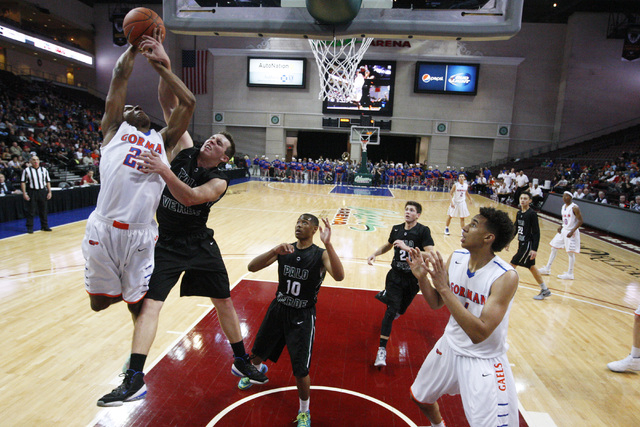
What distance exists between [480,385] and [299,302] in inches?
57.6

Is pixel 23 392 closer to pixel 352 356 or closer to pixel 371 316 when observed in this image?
pixel 352 356

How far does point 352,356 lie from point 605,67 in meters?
33.3

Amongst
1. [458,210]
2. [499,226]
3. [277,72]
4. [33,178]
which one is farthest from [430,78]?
[499,226]

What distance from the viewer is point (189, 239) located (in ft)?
10.6

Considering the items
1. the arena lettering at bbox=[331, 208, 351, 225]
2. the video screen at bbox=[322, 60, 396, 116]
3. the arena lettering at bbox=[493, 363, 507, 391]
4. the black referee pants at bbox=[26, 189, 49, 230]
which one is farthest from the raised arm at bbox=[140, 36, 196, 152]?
the video screen at bbox=[322, 60, 396, 116]

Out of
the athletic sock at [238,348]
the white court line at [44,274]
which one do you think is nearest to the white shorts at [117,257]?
the athletic sock at [238,348]

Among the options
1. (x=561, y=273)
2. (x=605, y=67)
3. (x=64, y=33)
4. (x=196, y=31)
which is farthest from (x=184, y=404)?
(x=64, y=33)

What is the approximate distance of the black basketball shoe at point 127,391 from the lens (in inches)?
97.0

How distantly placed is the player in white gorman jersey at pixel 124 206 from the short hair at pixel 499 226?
2.15 m

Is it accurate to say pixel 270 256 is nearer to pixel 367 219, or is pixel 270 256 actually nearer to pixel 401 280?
pixel 401 280

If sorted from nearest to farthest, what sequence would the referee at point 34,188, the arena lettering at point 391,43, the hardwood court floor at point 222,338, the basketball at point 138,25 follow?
the basketball at point 138,25
the hardwood court floor at point 222,338
the referee at point 34,188
the arena lettering at point 391,43

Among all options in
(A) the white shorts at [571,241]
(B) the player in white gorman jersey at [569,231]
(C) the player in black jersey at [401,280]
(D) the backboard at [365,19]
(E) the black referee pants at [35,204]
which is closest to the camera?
(C) the player in black jersey at [401,280]

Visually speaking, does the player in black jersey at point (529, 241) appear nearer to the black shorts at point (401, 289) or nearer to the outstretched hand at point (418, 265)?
the black shorts at point (401, 289)

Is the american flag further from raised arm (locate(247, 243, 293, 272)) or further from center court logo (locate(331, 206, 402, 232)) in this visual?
raised arm (locate(247, 243, 293, 272))
